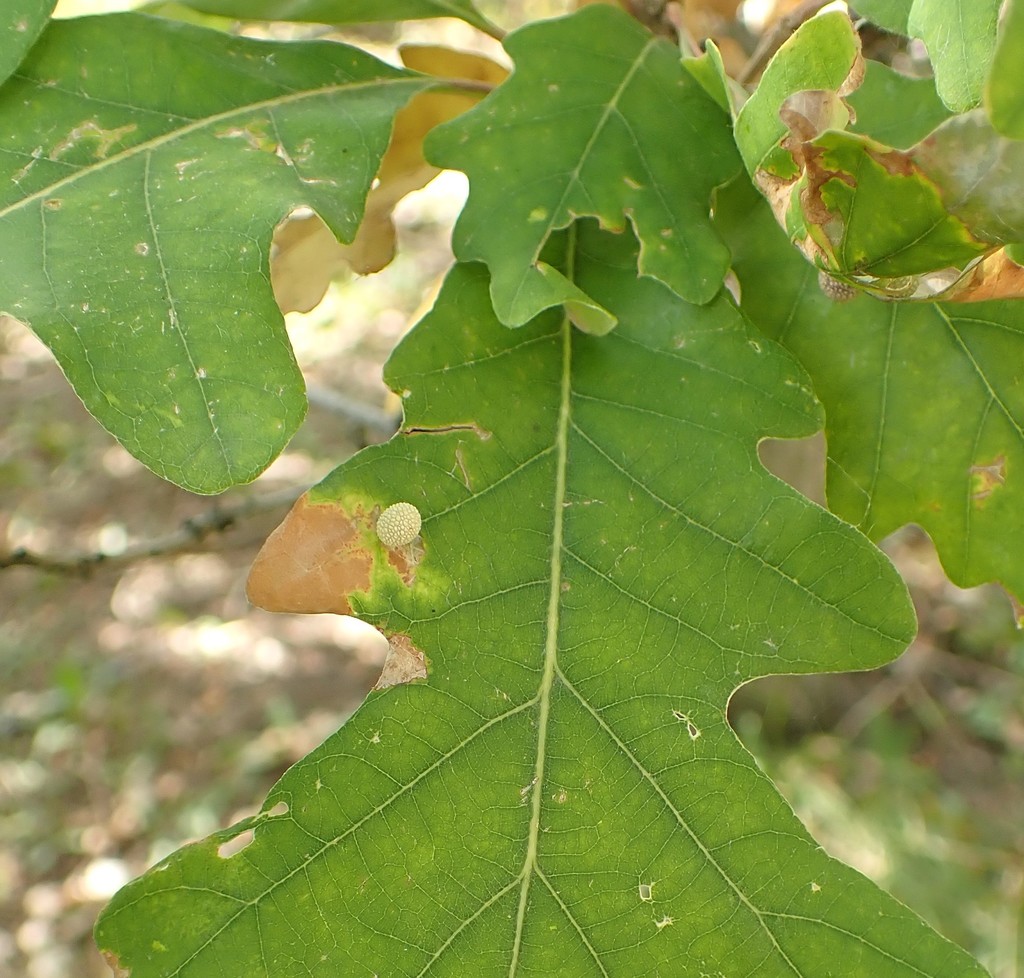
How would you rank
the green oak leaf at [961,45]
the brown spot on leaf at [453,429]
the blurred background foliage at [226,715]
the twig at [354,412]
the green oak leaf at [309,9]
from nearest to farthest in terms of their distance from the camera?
1. the green oak leaf at [961,45]
2. the brown spot on leaf at [453,429]
3. the green oak leaf at [309,9]
4. the twig at [354,412]
5. the blurred background foliage at [226,715]

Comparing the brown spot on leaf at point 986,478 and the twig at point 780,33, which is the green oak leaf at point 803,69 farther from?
the brown spot on leaf at point 986,478

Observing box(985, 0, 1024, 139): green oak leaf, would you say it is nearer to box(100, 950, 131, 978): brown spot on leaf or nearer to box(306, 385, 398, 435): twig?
box(100, 950, 131, 978): brown spot on leaf

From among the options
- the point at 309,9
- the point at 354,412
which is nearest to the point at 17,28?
the point at 309,9

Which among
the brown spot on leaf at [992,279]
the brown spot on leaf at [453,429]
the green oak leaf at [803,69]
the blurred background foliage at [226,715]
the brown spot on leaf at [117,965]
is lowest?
the blurred background foliage at [226,715]

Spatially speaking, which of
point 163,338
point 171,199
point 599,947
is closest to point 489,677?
point 599,947

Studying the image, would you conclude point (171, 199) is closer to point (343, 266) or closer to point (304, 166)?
point (304, 166)

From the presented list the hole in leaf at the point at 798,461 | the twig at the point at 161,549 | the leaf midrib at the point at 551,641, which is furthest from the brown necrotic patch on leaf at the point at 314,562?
the hole in leaf at the point at 798,461
